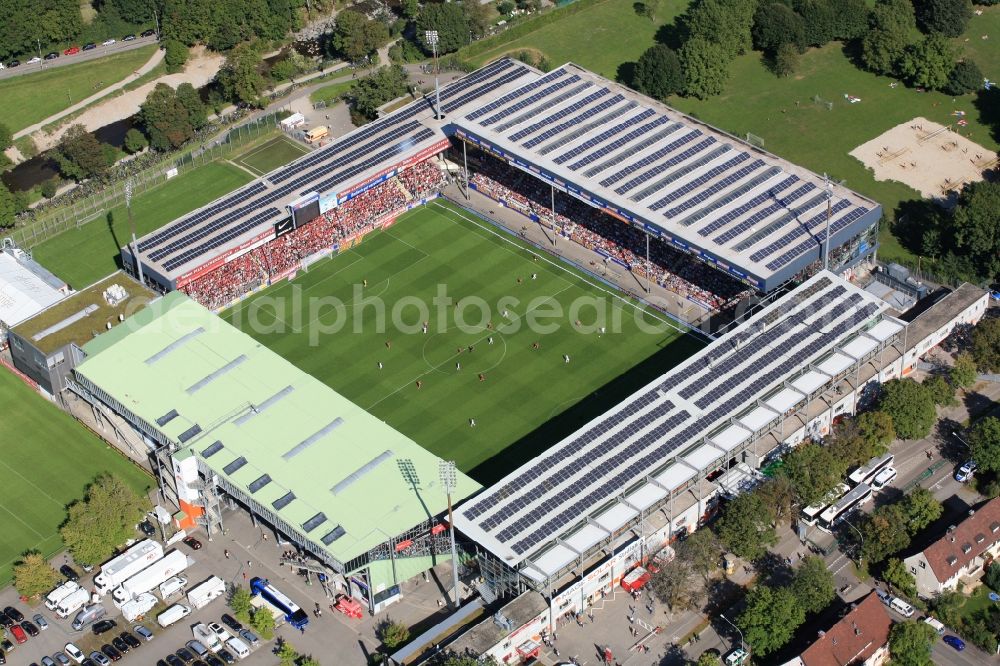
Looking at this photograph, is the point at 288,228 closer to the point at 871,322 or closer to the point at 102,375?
the point at 102,375

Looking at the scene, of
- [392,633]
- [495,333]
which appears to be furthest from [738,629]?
[495,333]

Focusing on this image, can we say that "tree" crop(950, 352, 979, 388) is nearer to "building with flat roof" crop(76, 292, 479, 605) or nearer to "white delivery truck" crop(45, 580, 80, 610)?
"building with flat roof" crop(76, 292, 479, 605)

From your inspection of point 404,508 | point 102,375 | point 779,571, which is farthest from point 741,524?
point 102,375

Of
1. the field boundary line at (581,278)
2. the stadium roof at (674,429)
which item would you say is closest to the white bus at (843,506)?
the stadium roof at (674,429)

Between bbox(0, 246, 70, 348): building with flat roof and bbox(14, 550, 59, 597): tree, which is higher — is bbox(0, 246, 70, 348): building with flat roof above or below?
above

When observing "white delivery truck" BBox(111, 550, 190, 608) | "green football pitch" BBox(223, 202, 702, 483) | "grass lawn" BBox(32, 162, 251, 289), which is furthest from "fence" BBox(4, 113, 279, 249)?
"white delivery truck" BBox(111, 550, 190, 608)

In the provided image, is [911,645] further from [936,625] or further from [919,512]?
[919,512]
